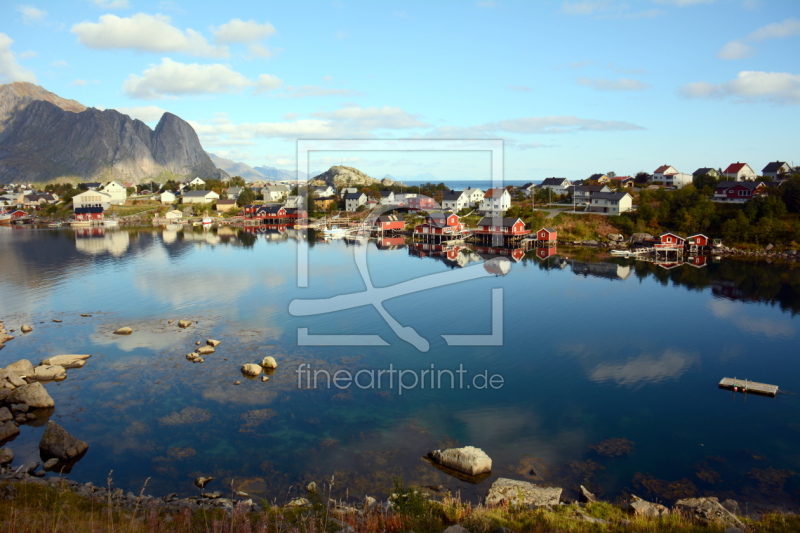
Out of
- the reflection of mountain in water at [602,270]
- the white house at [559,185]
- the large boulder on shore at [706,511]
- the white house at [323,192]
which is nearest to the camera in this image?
the large boulder on shore at [706,511]

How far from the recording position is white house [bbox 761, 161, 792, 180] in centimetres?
6175

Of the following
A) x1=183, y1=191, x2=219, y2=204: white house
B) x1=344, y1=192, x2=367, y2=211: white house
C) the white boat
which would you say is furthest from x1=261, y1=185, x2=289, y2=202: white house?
the white boat

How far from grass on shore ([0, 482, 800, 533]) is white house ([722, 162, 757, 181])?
69894 mm

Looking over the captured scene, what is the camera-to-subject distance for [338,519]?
8.55 meters

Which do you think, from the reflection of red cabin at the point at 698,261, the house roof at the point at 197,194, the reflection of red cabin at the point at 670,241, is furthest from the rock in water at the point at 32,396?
the house roof at the point at 197,194

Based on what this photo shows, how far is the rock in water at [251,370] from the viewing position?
1770 centimetres

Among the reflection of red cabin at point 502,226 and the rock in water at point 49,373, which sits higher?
the reflection of red cabin at point 502,226

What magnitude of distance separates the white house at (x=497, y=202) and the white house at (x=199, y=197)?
5441cm

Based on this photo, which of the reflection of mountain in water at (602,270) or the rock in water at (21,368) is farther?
the reflection of mountain in water at (602,270)

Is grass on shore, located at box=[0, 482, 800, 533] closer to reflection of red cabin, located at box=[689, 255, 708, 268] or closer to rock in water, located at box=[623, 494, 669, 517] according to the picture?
rock in water, located at box=[623, 494, 669, 517]

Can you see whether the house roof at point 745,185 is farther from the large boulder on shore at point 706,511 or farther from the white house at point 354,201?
the large boulder on shore at point 706,511

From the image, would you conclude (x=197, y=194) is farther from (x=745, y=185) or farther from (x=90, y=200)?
(x=745, y=185)

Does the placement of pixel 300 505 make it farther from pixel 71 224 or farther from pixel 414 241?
pixel 71 224

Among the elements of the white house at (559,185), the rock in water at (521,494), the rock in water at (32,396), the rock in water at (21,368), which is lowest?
Result: the rock in water at (521,494)
